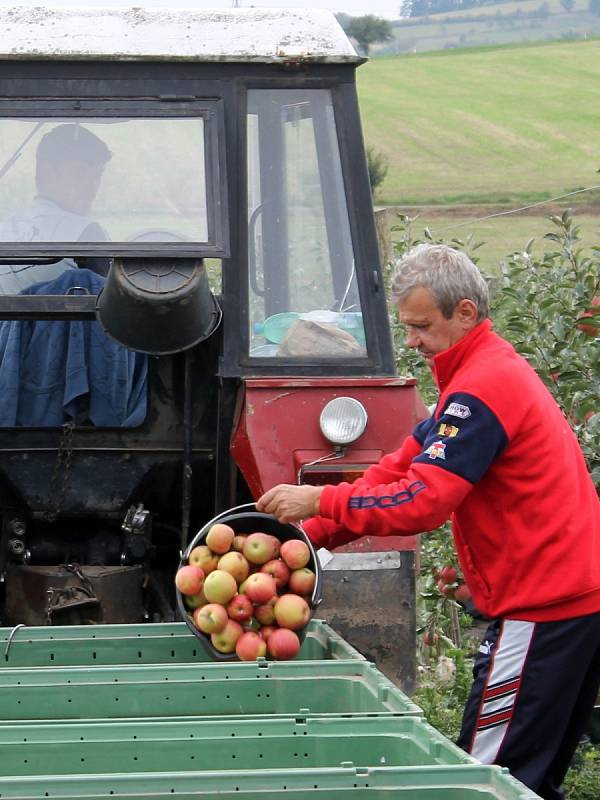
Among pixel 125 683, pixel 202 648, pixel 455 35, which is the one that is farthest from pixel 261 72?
pixel 455 35

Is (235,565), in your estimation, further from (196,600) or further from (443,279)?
(443,279)

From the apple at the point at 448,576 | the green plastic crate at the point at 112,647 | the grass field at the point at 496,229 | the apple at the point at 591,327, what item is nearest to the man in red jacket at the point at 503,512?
the green plastic crate at the point at 112,647

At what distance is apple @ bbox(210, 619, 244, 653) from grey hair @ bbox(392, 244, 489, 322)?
3.11ft

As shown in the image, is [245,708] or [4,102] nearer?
[245,708]

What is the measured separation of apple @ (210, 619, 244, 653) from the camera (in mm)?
3594

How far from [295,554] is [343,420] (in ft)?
2.12

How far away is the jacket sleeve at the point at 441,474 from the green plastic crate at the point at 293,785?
1014mm

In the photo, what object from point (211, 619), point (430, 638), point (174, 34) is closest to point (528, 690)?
point (211, 619)

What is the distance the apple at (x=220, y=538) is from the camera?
3.72 metres

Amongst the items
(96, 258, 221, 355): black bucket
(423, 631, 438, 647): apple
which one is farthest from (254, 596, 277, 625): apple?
(423, 631, 438, 647): apple

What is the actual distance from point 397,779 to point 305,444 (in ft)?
6.40

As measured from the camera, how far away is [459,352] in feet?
11.6

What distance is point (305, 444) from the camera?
4.30 metres

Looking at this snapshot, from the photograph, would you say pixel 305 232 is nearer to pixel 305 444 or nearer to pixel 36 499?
pixel 305 444
